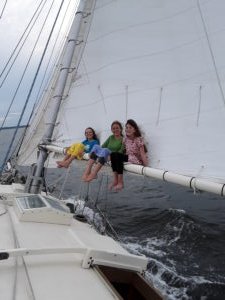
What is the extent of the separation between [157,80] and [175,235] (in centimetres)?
702

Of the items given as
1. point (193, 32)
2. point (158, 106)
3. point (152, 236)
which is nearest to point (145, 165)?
point (158, 106)

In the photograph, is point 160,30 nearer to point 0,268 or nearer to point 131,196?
point 0,268

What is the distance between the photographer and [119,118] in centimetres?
671

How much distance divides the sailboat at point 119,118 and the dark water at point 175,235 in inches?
44.9

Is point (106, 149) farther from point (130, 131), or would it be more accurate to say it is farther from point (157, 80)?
point (157, 80)

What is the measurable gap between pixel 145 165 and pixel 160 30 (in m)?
2.39

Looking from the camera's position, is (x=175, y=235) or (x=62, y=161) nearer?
(x=62, y=161)

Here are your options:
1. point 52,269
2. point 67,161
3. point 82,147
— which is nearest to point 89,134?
point 82,147

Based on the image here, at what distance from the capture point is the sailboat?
3.78 meters

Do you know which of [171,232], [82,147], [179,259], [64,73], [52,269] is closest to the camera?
[52,269]

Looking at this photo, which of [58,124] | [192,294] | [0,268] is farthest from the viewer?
[58,124]

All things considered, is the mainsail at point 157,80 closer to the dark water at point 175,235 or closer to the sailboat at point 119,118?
the sailboat at point 119,118

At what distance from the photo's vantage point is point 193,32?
19.2ft

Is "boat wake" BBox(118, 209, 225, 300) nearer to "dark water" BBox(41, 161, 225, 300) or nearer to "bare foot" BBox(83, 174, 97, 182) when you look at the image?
"dark water" BBox(41, 161, 225, 300)
